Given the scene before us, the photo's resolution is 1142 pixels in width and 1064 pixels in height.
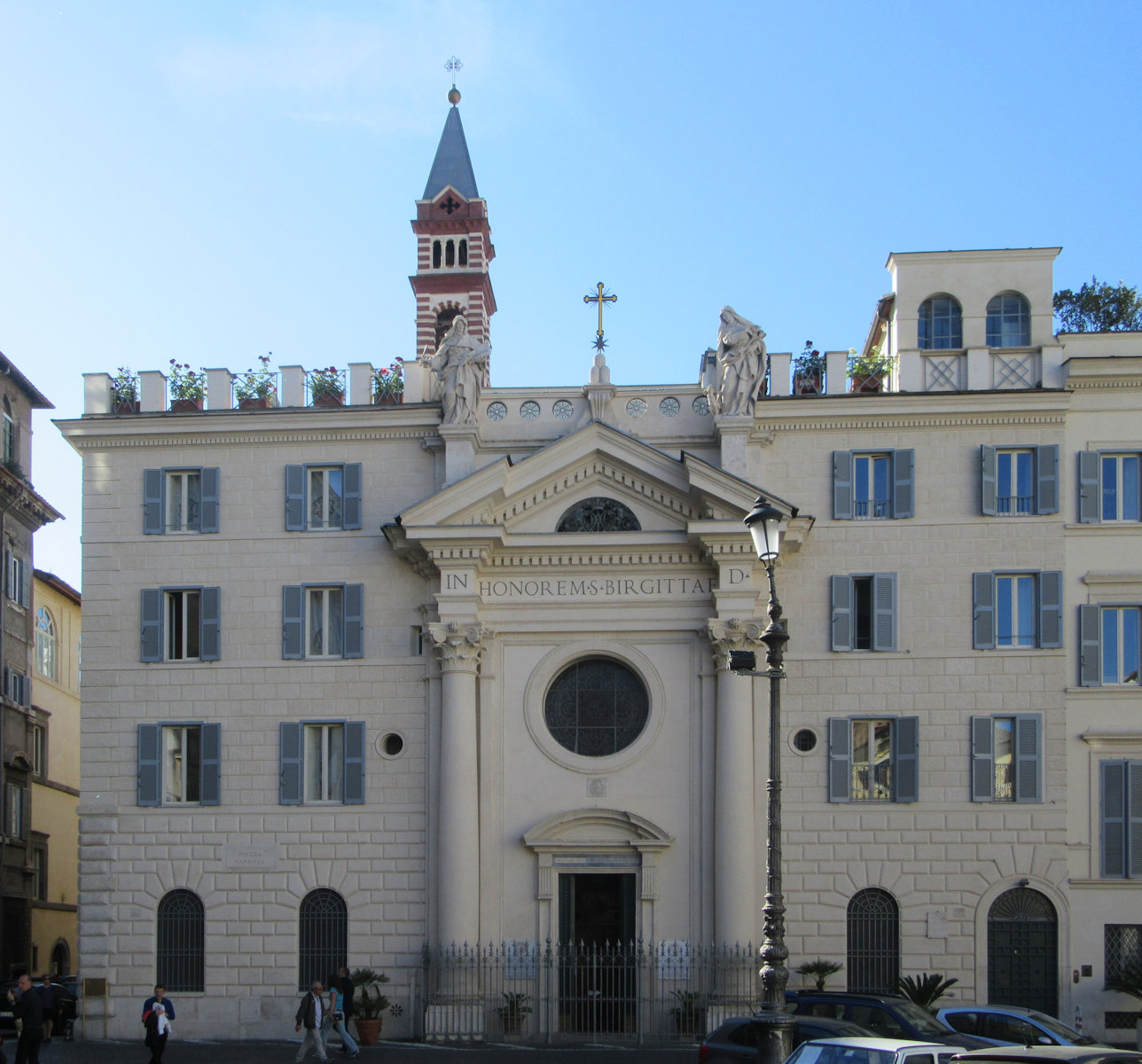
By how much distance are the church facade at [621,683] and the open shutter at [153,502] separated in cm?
6

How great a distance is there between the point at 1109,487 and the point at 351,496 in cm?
1581

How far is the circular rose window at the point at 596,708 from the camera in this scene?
3397 centimetres

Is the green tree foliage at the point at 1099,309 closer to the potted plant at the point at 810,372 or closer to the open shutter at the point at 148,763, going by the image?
the potted plant at the point at 810,372

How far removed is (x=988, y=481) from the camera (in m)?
33.6

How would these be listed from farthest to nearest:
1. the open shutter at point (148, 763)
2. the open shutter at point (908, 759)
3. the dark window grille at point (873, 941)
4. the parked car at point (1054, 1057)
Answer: the open shutter at point (148, 763), the open shutter at point (908, 759), the dark window grille at point (873, 941), the parked car at point (1054, 1057)

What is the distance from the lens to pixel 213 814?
34000mm

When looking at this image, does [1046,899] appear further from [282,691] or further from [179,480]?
[179,480]

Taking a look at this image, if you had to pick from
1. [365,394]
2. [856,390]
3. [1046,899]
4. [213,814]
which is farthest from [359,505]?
[1046,899]

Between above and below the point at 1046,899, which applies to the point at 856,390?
above

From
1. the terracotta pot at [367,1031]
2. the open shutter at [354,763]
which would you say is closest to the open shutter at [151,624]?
the open shutter at [354,763]

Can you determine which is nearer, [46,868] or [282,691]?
[282,691]

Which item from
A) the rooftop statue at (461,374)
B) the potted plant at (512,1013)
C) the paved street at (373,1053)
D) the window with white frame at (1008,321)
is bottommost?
the paved street at (373,1053)

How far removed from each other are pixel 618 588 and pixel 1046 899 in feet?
34.5

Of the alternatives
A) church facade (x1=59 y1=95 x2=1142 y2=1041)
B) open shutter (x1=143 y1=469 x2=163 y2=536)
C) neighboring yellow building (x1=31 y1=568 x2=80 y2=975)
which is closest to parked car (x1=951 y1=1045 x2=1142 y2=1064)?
church facade (x1=59 y1=95 x2=1142 y2=1041)
